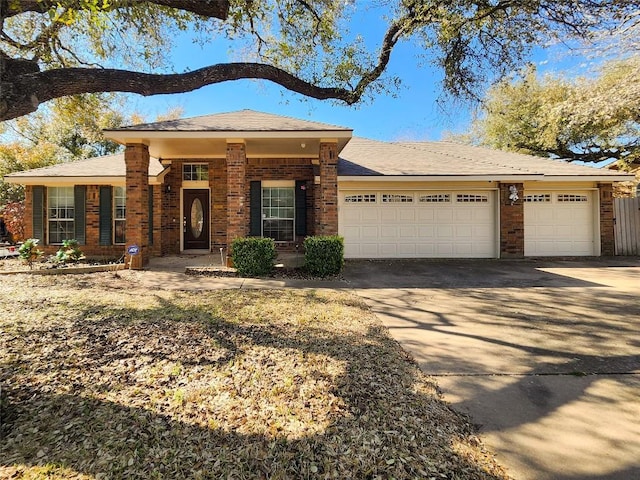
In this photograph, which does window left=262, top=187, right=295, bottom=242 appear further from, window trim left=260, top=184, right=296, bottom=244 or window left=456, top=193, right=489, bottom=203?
window left=456, top=193, right=489, bottom=203

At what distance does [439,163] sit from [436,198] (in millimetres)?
1395

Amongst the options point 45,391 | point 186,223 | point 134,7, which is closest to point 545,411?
point 45,391

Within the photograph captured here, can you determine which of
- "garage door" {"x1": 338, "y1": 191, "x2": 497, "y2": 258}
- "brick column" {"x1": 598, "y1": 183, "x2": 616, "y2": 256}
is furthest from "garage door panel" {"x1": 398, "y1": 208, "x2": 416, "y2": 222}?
"brick column" {"x1": 598, "y1": 183, "x2": 616, "y2": 256}

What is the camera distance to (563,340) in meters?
4.37

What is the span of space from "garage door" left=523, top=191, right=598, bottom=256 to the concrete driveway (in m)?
3.99

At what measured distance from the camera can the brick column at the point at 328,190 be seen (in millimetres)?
9484

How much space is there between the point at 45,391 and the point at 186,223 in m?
10.2

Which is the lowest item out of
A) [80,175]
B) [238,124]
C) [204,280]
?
[204,280]

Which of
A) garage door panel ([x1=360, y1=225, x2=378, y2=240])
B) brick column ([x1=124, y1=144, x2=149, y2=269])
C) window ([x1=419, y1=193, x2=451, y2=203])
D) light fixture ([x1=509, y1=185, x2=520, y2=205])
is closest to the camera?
brick column ([x1=124, y1=144, x2=149, y2=269])

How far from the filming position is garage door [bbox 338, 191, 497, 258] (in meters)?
11.9

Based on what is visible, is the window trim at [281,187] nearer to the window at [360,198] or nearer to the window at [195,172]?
the window at [360,198]

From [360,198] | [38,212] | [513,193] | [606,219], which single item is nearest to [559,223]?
[606,219]

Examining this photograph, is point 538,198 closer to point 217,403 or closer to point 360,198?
point 360,198

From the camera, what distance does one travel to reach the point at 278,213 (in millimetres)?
12523
